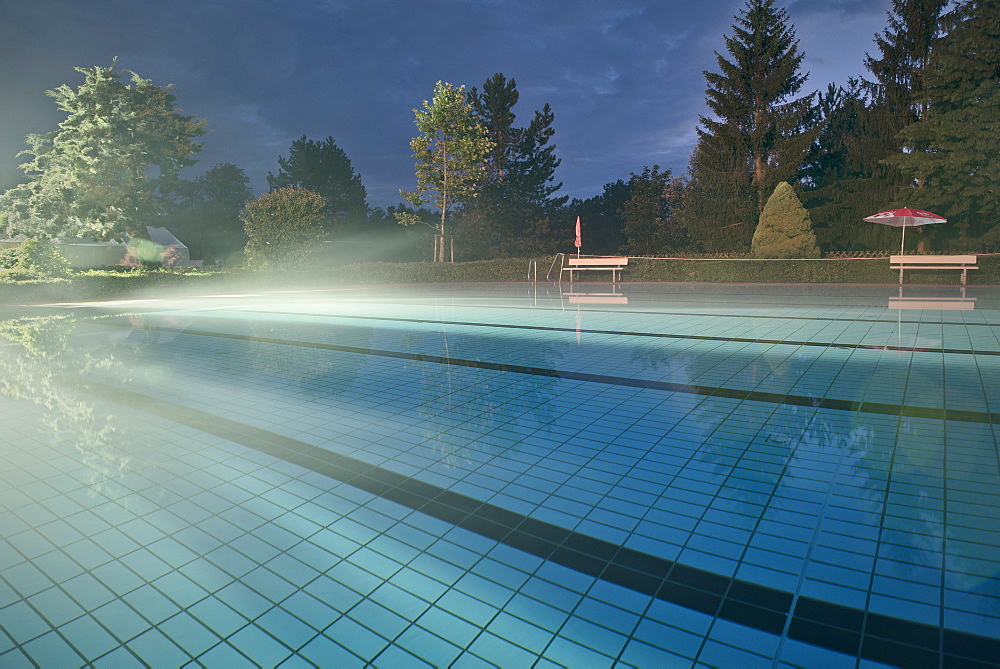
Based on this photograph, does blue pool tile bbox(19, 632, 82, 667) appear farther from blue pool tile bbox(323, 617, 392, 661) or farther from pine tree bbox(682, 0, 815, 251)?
→ pine tree bbox(682, 0, 815, 251)

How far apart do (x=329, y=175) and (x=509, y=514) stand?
157 ft

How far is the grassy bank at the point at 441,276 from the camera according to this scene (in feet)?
46.4

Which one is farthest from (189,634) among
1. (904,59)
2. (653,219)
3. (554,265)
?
(653,219)

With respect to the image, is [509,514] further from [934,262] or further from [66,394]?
[934,262]

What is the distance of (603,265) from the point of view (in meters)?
17.5

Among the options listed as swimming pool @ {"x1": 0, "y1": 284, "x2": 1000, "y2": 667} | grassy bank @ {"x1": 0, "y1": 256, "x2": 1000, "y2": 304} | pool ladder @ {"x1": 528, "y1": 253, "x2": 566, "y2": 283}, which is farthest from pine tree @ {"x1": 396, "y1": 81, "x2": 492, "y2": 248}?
swimming pool @ {"x1": 0, "y1": 284, "x2": 1000, "y2": 667}

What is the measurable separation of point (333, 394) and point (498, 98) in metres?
31.7

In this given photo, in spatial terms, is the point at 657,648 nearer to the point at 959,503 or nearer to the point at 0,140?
the point at 959,503

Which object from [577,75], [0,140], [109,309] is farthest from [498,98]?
[0,140]

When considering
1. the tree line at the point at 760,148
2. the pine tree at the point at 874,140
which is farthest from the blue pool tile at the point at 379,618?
the pine tree at the point at 874,140

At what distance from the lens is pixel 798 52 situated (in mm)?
21531

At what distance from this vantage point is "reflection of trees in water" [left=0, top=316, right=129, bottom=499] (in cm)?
336

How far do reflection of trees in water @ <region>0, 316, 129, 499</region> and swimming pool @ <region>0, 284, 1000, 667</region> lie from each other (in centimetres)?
4

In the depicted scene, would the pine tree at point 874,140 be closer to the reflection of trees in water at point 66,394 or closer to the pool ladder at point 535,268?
the pool ladder at point 535,268
